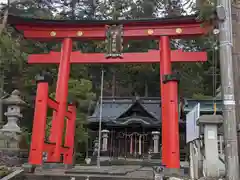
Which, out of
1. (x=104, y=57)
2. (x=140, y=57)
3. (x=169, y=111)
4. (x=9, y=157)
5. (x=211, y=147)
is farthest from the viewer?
(x=104, y=57)

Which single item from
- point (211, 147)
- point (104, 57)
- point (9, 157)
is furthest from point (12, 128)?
point (211, 147)

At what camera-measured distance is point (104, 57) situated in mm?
11219

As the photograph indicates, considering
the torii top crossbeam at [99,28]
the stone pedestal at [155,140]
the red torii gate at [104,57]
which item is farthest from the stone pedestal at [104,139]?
the torii top crossbeam at [99,28]

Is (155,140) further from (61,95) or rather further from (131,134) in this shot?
(61,95)

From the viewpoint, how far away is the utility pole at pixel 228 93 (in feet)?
14.2

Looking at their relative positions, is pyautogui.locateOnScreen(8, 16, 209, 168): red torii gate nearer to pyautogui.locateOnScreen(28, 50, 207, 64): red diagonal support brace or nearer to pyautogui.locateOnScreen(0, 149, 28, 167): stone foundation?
pyautogui.locateOnScreen(28, 50, 207, 64): red diagonal support brace

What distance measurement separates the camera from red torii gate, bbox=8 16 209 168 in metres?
9.88

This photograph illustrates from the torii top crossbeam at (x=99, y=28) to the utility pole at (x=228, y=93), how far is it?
6374 millimetres

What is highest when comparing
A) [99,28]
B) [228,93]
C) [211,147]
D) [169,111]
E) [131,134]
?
[99,28]

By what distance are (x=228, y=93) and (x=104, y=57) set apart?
7.18m

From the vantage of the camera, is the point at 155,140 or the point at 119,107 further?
the point at 119,107

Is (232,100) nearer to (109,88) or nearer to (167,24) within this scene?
(167,24)

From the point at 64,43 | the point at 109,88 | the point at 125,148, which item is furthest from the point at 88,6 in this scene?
the point at 64,43

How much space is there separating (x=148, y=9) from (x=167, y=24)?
856 inches
